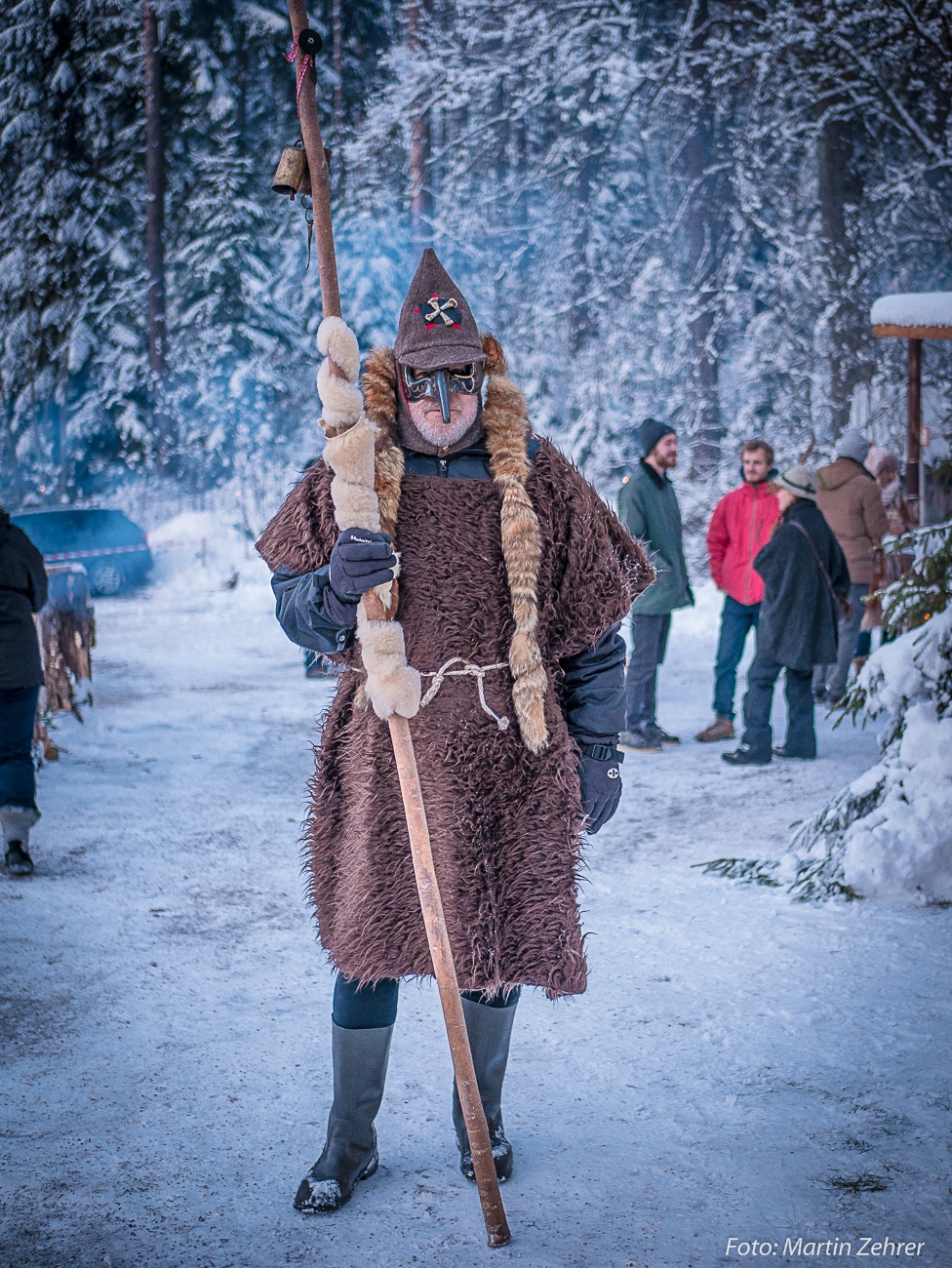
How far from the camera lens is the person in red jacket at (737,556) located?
7203 millimetres

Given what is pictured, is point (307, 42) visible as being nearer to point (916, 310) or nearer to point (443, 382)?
point (443, 382)

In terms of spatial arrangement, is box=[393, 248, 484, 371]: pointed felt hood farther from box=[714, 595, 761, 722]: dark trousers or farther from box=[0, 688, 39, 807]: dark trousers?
box=[714, 595, 761, 722]: dark trousers

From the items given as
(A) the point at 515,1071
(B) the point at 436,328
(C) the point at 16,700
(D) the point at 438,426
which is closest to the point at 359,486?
(D) the point at 438,426

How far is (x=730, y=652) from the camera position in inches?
289

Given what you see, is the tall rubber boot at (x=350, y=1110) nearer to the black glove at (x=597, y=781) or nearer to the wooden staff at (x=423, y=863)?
the wooden staff at (x=423, y=863)

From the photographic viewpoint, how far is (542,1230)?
234 cm

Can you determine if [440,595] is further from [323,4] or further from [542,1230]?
[323,4]

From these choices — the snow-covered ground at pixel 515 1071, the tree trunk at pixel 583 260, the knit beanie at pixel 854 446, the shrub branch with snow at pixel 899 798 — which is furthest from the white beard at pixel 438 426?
the tree trunk at pixel 583 260

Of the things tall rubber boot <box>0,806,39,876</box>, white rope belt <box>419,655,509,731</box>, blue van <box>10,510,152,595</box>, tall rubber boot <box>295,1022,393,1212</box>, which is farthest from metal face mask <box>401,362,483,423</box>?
blue van <box>10,510,152,595</box>

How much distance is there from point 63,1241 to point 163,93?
19.8 m

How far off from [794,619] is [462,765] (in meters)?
4.64

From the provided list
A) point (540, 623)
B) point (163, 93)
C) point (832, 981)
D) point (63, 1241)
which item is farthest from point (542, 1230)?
point (163, 93)

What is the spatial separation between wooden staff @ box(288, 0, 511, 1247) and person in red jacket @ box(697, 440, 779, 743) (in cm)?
519

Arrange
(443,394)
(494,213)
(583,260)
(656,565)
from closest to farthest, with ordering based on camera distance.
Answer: (443,394) → (656,565) → (583,260) → (494,213)
